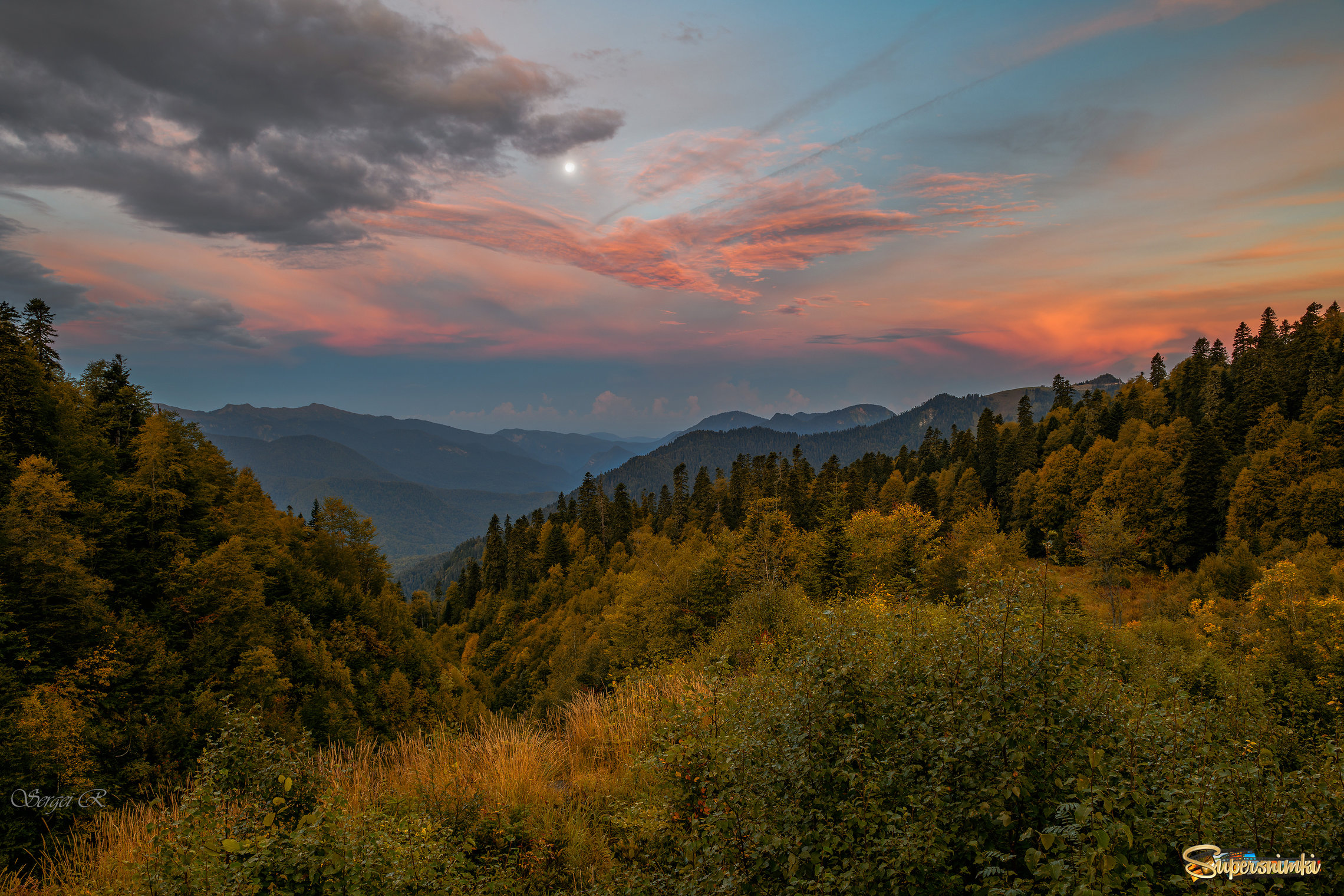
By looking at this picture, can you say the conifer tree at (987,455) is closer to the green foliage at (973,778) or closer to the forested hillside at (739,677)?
the forested hillside at (739,677)

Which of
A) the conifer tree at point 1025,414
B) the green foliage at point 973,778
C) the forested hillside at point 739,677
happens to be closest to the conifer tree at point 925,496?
the forested hillside at point 739,677

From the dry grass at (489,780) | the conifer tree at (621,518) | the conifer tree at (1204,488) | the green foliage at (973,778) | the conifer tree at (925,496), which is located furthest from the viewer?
the conifer tree at (621,518)

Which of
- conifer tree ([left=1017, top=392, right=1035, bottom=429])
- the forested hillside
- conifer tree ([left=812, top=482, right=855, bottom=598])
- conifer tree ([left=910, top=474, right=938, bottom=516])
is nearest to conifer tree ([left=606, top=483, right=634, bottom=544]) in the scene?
the forested hillside

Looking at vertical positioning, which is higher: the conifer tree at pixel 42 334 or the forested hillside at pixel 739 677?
the conifer tree at pixel 42 334

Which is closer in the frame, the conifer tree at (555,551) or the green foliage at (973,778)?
the green foliage at (973,778)

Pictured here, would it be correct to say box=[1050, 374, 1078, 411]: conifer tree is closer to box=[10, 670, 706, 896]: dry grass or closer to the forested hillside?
the forested hillside

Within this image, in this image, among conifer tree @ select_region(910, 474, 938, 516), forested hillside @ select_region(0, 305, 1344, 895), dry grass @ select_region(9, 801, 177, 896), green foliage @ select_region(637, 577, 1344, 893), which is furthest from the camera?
conifer tree @ select_region(910, 474, 938, 516)

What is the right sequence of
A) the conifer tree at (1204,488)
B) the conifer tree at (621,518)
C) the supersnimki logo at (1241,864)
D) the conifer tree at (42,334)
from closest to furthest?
the supersnimki logo at (1241,864), the conifer tree at (42,334), the conifer tree at (1204,488), the conifer tree at (621,518)

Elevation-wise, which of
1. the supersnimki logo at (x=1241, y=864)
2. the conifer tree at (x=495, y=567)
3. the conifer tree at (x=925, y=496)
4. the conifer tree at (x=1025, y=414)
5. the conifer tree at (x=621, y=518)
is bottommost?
the conifer tree at (x=495, y=567)

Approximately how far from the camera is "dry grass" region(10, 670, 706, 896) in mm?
7997

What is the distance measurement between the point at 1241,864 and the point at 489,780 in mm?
10140

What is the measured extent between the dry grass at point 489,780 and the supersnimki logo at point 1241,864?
19.5ft

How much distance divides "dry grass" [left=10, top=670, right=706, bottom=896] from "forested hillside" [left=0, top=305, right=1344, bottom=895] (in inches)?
3.5

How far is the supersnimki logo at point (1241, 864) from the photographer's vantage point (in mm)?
4488
